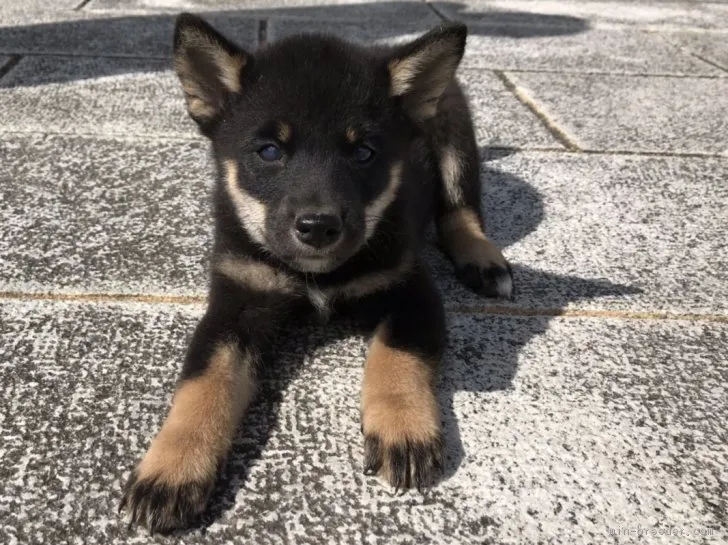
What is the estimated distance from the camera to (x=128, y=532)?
6.02 feet

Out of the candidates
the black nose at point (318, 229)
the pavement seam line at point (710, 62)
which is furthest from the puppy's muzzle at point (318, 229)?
the pavement seam line at point (710, 62)

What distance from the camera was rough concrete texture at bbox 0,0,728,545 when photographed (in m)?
1.94

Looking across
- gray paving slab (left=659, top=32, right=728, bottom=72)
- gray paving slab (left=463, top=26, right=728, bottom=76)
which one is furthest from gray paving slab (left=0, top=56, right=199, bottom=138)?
gray paving slab (left=659, top=32, right=728, bottom=72)

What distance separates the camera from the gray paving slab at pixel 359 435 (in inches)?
74.6

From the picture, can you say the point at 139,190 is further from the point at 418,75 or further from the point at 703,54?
the point at 703,54

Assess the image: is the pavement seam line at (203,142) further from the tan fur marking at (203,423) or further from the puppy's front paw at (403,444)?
the puppy's front paw at (403,444)

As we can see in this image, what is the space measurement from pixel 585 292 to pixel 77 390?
6.76 ft

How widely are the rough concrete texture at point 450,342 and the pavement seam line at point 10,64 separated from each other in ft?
0.09

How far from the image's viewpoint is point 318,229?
233 centimetres

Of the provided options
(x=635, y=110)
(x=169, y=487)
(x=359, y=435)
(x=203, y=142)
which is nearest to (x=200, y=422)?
(x=169, y=487)

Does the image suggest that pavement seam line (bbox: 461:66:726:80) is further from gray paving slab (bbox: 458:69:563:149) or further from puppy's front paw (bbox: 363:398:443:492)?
puppy's front paw (bbox: 363:398:443:492)

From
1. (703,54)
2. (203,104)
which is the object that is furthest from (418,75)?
(703,54)

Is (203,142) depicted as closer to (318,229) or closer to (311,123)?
(311,123)

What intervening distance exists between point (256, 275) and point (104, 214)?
51.7 inches
